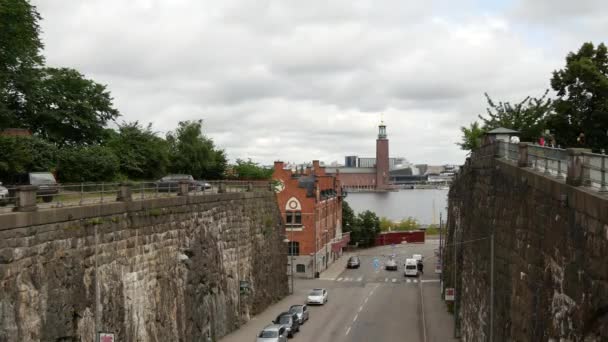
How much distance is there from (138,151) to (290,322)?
1725 cm

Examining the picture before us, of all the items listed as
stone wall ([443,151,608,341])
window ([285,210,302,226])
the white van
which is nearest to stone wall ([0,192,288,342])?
stone wall ([443,151,608,341])

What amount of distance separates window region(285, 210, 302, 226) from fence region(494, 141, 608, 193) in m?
39.3

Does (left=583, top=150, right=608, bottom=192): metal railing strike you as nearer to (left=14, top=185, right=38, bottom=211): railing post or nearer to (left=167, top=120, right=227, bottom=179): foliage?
(left=14, top=185, right=38, bottom=211): railing post

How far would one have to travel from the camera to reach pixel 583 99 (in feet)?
94.3

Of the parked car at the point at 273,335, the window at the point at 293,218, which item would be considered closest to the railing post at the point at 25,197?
the parked car at the point at 273,335

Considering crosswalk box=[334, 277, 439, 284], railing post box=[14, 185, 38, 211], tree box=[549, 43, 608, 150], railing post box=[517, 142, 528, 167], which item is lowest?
crosswalk box=[334, 277, 439, 284]

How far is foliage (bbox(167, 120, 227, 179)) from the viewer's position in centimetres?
5194

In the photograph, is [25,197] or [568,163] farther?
[25,197]

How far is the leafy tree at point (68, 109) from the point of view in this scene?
121ft

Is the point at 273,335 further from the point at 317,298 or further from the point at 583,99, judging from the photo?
the point at 583,99

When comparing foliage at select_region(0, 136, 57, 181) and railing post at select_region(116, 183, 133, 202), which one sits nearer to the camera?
railing post at select_region(116, 183, 133, 202)

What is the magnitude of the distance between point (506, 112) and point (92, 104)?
28.5 m

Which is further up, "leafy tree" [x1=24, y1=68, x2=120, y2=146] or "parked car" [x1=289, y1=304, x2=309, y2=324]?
"leafy tree" [x1=24, y1=68, x2=120, y2=146]

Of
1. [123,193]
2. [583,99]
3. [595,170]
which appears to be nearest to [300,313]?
[123,193]
